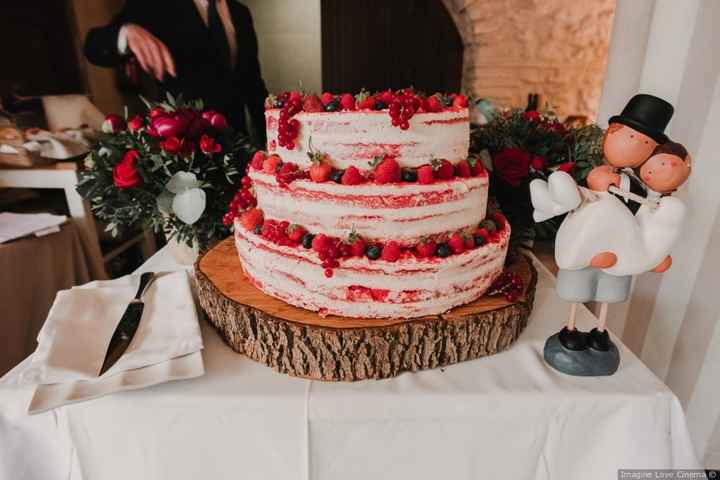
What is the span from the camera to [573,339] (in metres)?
0.92

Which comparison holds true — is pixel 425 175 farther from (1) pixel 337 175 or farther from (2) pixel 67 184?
(2) pixel 67 184

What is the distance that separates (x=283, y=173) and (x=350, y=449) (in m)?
0.62

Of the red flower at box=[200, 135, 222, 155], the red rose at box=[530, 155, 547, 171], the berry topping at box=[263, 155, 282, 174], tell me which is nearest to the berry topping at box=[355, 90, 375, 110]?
the berry topping at box=[263, 155, 282, 174]

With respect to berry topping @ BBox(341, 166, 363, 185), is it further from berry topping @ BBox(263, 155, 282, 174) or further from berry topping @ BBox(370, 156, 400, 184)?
berry topping @ BBox(263, 155, 282, 174)

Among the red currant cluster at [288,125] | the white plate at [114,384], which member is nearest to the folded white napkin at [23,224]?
the white plate at [114,384]

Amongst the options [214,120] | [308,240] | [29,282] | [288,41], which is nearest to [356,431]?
[308,240]

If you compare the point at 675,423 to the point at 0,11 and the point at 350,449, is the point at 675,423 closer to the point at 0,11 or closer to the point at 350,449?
the point at 350,449

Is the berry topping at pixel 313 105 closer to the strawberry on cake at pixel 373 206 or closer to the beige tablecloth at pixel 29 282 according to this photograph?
the strawberry on cake at pixel 373 206

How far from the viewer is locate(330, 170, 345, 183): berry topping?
2.95ft

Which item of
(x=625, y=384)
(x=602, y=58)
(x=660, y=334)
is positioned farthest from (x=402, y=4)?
(x=625, y=384)

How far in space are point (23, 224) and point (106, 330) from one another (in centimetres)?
127

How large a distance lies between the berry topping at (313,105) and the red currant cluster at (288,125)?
17mm

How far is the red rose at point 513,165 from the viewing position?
4.30ft

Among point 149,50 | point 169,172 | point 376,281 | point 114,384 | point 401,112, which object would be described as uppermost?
point 149,50
